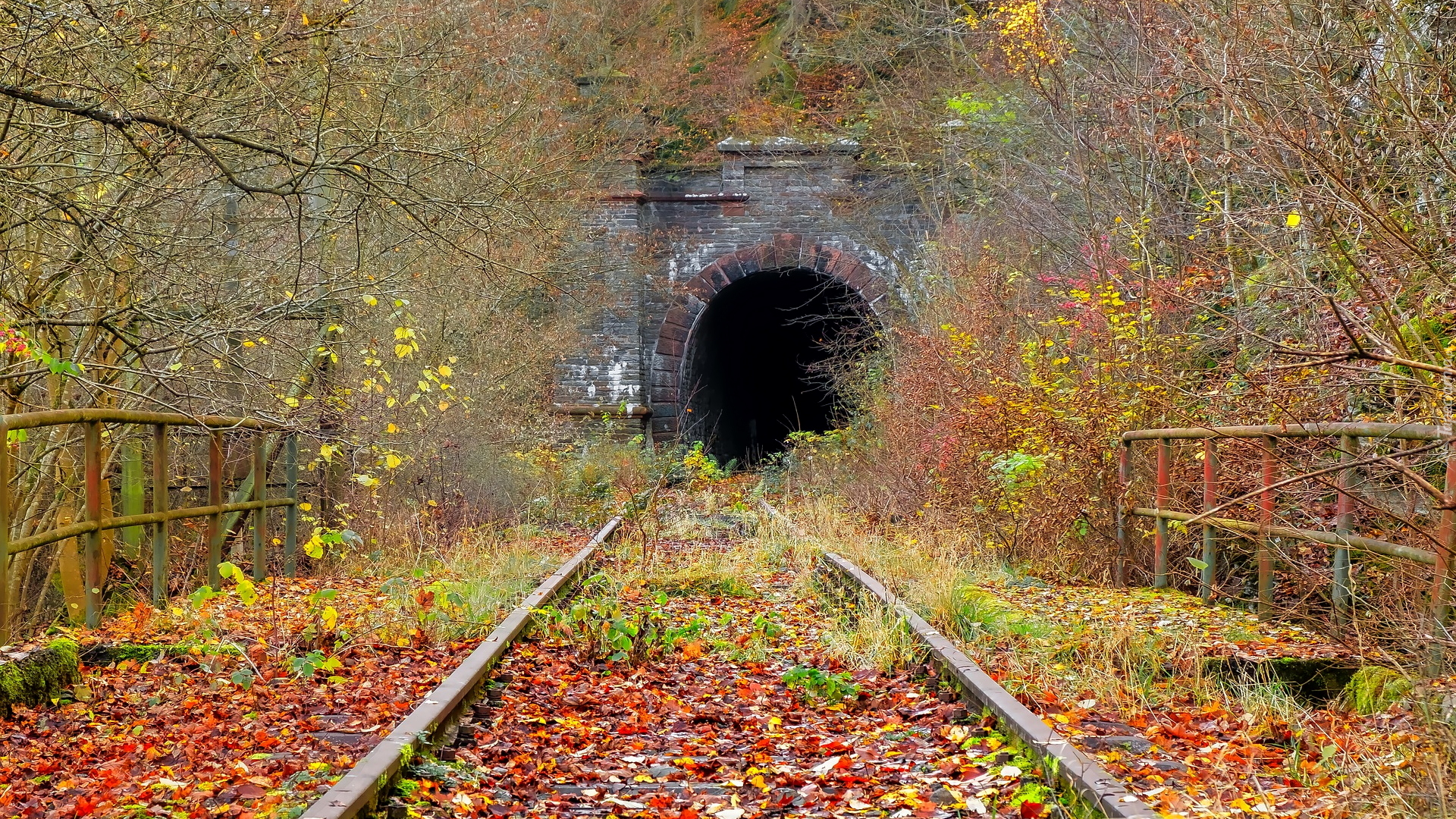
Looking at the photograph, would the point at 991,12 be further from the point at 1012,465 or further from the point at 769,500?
the point at 1012,465

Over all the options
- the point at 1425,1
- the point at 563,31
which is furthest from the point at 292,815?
the point at 563,31

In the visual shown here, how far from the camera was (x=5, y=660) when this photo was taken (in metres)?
5.16

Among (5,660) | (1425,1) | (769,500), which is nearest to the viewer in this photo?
(5,660)

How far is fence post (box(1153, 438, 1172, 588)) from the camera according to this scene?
7.89 metres

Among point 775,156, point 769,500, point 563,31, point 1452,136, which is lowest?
point 769,500

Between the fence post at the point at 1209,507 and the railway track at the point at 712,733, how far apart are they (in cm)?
178

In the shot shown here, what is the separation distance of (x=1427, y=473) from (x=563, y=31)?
17.6 metres

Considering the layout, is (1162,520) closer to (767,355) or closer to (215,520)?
(215,520)

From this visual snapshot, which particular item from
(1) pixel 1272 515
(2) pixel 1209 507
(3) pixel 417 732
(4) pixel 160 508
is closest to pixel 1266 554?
(1) pixel 1272 515

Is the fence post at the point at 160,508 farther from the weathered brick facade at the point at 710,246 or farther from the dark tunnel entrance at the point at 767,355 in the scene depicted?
the weathered brick facade at the point at 710,246

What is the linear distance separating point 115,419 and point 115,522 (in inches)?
20.9

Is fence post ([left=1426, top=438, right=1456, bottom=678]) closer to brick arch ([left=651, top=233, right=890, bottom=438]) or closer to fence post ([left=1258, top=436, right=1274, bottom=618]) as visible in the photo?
fence post ([left=1258, top=436, right=1274, bottom=618])

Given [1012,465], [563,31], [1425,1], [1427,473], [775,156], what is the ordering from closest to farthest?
[1427,473] < [1425,1] < [1012,465] < [563,31] < [775,156]

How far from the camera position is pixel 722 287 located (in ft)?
76.5
